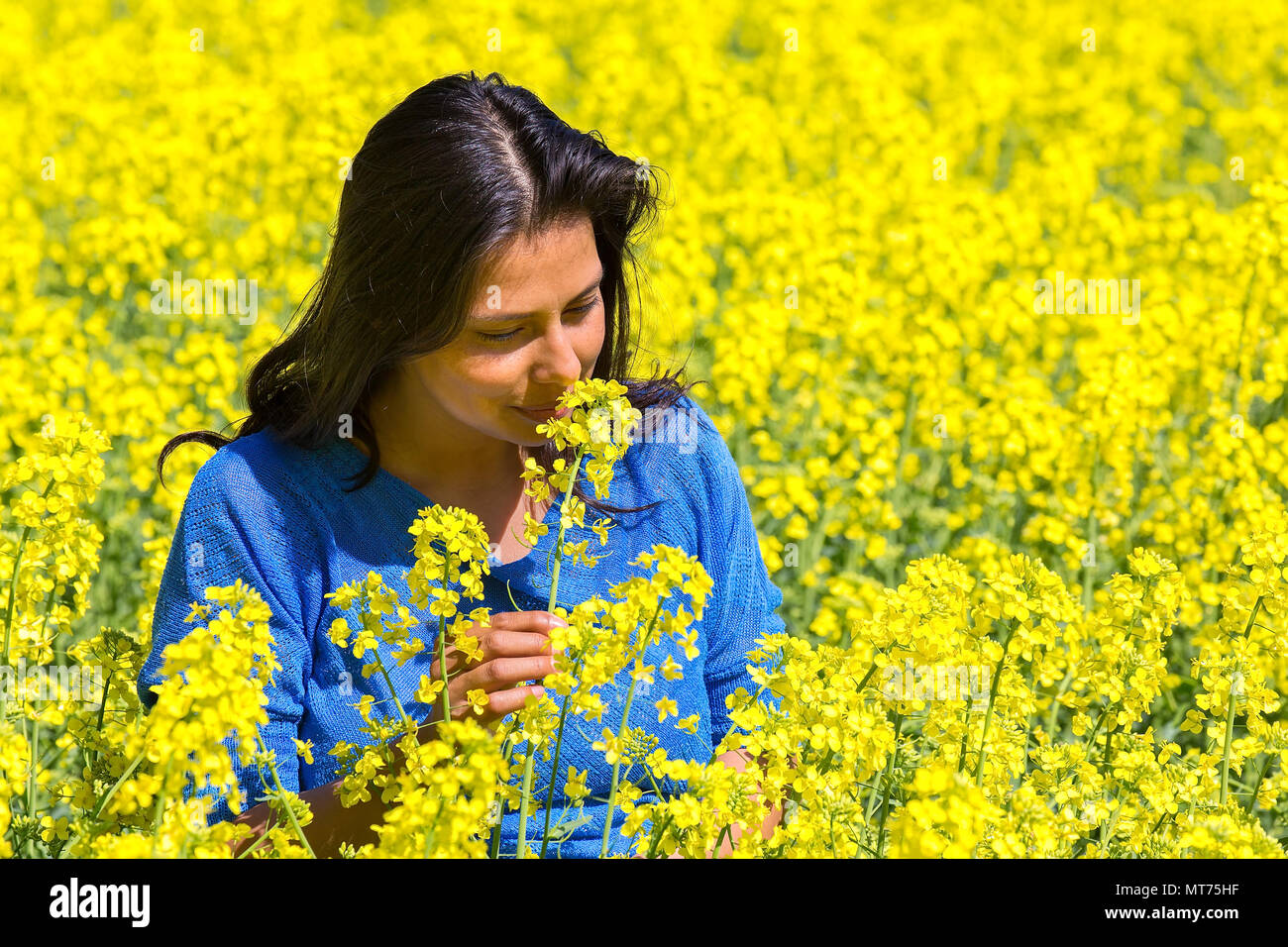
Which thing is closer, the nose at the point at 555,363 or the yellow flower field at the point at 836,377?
the yellow flower field at the point at 836,377

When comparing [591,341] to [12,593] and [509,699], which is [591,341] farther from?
[12,593]

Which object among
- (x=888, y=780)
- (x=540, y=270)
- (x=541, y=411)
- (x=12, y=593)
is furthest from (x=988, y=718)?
(x=12, y=593)

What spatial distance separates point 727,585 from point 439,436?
20.6 inches

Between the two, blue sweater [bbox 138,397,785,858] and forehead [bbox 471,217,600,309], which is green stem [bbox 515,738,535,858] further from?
forehead [bbox 471,217,600,309]

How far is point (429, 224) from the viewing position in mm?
2201

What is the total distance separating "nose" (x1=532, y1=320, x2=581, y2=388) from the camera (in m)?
2.12

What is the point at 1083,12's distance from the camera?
9.30 metres

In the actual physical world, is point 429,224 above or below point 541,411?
above

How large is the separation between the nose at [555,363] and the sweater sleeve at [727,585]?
47 cm

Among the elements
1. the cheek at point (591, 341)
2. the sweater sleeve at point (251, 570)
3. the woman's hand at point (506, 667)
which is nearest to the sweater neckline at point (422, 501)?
the sweater sleeve at point (251, 570)

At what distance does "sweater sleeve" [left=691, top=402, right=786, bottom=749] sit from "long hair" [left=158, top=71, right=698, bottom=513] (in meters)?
0.21

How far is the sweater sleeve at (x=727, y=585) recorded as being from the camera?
2.45 metres

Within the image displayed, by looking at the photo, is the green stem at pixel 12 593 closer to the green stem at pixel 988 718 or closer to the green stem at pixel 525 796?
the green stem at pixel 525 796
